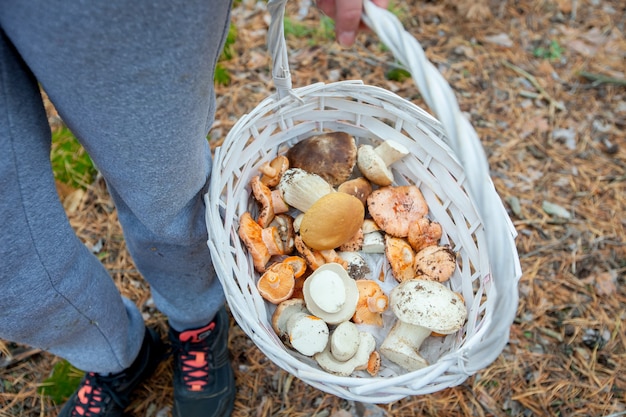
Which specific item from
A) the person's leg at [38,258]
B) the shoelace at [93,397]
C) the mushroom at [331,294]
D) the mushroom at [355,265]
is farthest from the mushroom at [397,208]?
the shoelace at [93,397]

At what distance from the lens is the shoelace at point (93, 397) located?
1.51 meters

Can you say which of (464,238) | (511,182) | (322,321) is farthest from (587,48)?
(322,321)

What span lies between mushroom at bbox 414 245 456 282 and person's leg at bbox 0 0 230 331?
66 cm

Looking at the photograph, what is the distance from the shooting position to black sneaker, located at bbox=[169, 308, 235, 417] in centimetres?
157

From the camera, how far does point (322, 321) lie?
1243 millimetres

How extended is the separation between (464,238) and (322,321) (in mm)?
470

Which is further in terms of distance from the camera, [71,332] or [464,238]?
[464,238]

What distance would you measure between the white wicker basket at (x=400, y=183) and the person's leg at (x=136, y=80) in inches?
7.1

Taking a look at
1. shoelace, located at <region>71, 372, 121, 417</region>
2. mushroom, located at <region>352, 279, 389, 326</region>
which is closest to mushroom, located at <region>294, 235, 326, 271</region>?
mushroom, located at <region>352, 279, 389, 326</region>

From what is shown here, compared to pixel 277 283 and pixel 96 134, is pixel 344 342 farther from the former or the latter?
pixel 96 134

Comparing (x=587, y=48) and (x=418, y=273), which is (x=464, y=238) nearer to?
(x=418, y=273)

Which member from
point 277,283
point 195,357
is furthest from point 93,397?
point 277,283

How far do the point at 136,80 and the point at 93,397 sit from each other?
1.15m

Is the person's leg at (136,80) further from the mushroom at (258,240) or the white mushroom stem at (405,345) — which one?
the white mushroom stem at (405,345)
